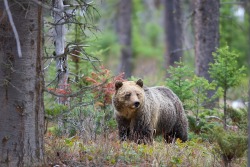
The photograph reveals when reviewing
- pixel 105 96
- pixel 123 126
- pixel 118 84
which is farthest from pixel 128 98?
pixel 105 96

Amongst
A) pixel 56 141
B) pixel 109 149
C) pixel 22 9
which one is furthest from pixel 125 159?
pixel 22 9

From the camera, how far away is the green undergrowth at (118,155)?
302 inches

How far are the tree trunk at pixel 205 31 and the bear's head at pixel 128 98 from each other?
17.5 ft

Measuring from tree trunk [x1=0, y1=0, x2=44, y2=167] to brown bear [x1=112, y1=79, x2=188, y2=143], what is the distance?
246cm

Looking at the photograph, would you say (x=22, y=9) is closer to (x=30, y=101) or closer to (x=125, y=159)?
(x=30, y=101)

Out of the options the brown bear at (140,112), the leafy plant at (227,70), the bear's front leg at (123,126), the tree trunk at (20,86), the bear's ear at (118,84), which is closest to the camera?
the tree trunk at (20,86)

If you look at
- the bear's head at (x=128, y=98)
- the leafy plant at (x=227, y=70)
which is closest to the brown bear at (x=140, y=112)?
the bear's head at (x=128, y=98)

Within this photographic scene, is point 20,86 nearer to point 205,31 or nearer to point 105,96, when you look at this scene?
point 105,96

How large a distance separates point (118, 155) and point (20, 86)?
1.87 meters

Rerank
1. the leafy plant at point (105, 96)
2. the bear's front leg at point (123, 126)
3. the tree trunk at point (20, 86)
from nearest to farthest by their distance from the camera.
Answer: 1. the tree trunk at point (20, 86)
2. the bear's front leg at point (123, 126)
3. the leafy plant at point (105, 96)

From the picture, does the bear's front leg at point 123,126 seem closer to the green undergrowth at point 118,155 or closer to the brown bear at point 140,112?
the brown bear at point 140,112

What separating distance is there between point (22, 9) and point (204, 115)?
6214 mm

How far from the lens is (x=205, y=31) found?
14.4 m

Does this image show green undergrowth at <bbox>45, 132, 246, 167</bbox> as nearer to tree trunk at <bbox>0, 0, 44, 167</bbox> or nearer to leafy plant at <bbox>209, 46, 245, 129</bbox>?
tree trunk at <bbox>0, 0, 44, 167</bbox>
